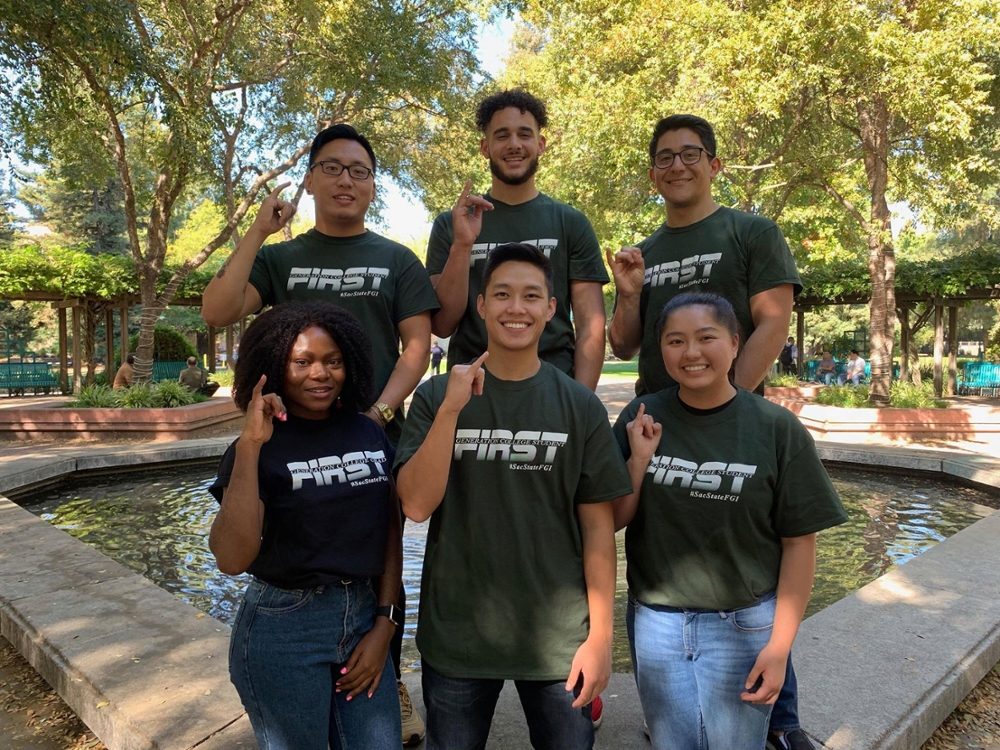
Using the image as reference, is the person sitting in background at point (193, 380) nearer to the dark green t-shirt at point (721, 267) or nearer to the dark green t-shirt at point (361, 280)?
the dark green t-shirt at point (361, 280)

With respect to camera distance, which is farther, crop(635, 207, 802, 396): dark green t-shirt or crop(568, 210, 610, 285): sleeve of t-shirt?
crop(568, 210, 610, 285): sleeve of t-shirt

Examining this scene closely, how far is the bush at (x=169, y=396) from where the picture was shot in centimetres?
1275

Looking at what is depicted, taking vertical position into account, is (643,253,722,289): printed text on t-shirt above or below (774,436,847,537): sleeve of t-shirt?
above

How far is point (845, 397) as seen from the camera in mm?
13000

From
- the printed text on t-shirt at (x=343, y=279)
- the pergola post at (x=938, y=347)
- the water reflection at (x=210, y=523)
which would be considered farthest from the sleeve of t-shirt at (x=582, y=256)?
the pergola post at (x=938, y=347)

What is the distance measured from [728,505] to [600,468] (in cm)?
40

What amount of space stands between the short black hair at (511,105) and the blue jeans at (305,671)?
178 centimetres

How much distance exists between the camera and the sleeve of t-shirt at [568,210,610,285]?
276cm

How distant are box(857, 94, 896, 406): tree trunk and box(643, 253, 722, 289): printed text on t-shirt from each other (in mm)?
10896

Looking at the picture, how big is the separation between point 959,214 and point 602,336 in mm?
14674

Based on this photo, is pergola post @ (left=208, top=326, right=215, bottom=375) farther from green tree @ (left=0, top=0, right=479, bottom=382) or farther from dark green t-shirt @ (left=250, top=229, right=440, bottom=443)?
dark green t-shirt @ (left=250, top=229, right=440, bottom=443)

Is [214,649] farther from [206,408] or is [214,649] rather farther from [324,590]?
[206,408]

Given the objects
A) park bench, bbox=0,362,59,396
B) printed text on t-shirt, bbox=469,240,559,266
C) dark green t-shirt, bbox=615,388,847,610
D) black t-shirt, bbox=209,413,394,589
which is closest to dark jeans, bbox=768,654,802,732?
dark green t-shirt, bbox=615,388,847,610

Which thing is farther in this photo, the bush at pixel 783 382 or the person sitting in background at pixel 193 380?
the bush at pixel 783 382
